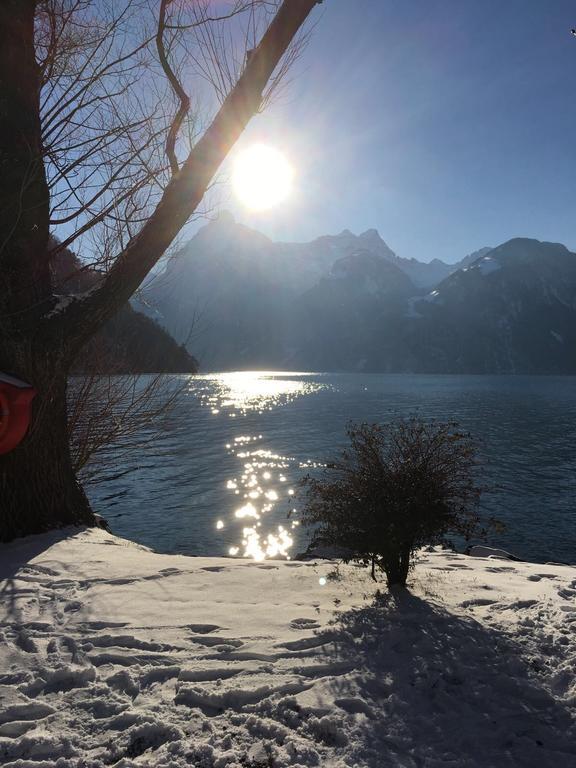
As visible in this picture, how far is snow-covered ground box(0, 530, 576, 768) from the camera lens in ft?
9.79

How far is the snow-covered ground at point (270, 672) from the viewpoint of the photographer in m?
2.98

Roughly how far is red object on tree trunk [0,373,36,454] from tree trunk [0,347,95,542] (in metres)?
2.84

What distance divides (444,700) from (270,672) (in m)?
1.40

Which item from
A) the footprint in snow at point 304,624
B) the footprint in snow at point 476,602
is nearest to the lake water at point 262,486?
the footprint in snow at point 476,602

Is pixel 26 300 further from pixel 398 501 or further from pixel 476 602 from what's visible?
pixel 476 602

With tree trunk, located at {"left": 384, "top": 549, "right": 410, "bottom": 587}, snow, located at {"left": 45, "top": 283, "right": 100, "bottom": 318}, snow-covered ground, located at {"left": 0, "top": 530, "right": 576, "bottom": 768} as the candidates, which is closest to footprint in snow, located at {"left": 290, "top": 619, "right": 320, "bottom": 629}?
snow-covered ground, located at {"left": 0, "top": 530, "right": 576, "bottom": 768}

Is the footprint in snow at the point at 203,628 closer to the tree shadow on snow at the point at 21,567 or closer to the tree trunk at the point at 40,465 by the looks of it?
the tree shadow on snow at the point at 21,567

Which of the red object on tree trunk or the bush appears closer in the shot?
the red object on tree trunk

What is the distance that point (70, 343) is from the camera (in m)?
6.74

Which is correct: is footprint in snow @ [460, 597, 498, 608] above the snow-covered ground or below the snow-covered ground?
below

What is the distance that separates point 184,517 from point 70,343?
57.1 feet

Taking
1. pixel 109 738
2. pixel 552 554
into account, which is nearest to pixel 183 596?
pixel 109 738

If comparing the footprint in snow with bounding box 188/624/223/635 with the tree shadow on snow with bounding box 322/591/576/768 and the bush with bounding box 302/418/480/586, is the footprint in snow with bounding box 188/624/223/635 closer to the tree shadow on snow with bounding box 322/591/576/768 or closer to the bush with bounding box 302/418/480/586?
the tree shadow on snow with bounding box 322/591/576/768

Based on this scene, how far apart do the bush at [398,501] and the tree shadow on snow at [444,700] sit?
124cm
